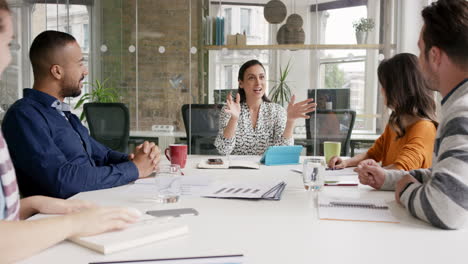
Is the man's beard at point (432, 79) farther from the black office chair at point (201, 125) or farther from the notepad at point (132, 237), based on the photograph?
the black office chair at point (201, 125)

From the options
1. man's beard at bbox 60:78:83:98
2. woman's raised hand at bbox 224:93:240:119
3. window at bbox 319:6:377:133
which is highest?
window at bbox 319:6:377:133

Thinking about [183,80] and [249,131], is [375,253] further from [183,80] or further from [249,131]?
[183,80]

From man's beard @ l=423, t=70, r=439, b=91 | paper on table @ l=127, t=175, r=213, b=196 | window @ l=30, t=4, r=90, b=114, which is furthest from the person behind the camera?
window @ l=30, t=4, r=90, b=114

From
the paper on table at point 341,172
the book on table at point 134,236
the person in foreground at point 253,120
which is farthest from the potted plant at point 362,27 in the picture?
the book on table at point 134,236

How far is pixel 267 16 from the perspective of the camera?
5.07m

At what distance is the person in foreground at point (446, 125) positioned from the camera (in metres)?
1.12

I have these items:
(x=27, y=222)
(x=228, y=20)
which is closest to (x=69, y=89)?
(x=27, y=222)

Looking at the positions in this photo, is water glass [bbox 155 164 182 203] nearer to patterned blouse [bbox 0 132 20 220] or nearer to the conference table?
the conference table

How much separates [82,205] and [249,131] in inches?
77.0

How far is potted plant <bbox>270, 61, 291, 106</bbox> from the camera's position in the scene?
504 centimetres

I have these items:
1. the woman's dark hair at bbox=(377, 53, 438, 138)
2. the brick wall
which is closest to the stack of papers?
the woman's dark hair at bbox=(377, 53, 438, 138)

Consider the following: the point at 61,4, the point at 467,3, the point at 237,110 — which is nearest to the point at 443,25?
the point at 467,3

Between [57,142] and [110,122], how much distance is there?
287 cm

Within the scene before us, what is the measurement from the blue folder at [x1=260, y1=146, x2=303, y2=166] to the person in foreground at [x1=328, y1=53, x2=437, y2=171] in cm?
18
